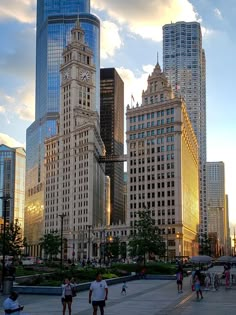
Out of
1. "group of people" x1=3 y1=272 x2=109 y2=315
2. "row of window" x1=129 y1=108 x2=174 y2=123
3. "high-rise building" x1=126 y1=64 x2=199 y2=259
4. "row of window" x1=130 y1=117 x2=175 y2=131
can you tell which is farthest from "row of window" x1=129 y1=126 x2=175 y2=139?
"group of people" x1=3 y1=272 x2=109 y2=315

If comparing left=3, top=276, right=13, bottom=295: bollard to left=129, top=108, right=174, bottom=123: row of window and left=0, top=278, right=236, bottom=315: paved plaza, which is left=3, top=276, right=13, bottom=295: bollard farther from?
left=129, top=108, right=174, bottom=123: row of window

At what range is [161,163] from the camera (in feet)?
550

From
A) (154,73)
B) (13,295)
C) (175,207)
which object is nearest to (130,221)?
(175,207)

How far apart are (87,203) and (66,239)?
14.8 metres

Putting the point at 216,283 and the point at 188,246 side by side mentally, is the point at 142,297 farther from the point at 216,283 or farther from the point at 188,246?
the point at 188,246

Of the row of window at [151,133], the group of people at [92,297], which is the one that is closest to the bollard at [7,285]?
the group of people at [92,297]

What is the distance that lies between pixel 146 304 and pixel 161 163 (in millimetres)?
137611

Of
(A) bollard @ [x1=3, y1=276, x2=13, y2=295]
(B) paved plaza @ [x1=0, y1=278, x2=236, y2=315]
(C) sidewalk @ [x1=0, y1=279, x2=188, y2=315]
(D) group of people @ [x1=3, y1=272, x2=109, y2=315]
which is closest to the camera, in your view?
(D) group of people @ [x1=3, y1=272, x2=109, y2=315]

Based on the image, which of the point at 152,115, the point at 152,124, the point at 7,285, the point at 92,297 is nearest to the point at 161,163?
the point at 152,124

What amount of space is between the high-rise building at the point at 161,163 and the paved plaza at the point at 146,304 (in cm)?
12110

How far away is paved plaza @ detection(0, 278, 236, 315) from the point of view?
87.3 feet

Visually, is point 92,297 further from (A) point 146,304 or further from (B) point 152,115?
(B) point 152,115

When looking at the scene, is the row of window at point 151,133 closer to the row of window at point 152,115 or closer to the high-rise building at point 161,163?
the high-rise building at point 161,163

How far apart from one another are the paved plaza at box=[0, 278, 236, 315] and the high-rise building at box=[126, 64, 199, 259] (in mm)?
121097
